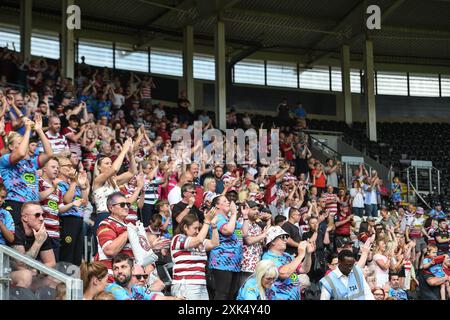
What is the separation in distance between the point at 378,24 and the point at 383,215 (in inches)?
368

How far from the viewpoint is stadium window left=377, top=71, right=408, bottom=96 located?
3008 centimetres

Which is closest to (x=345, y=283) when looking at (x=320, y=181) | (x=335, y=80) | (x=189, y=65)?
(x=320, y=181)

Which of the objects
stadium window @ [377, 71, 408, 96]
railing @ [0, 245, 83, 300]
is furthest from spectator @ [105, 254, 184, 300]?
stadium window @ [377, 71, 408, 96]

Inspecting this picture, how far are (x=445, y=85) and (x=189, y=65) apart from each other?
12.1 m

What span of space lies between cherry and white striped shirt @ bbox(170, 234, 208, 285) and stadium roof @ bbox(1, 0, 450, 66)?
51.0 ft

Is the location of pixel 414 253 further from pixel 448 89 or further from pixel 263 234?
pixel 448 89

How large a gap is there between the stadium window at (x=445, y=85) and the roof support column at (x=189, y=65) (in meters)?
11.7

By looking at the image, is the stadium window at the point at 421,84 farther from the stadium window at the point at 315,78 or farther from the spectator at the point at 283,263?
the spectator at the point at 283,263

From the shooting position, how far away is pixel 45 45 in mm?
24031

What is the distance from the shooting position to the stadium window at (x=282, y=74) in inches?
1141

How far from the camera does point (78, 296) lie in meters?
5.00

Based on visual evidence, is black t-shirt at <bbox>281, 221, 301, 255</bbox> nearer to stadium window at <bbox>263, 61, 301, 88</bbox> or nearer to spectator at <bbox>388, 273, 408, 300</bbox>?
spectator at <bbox>388, 273, 408, 300</bbox>

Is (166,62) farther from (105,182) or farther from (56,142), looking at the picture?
(105,182)
